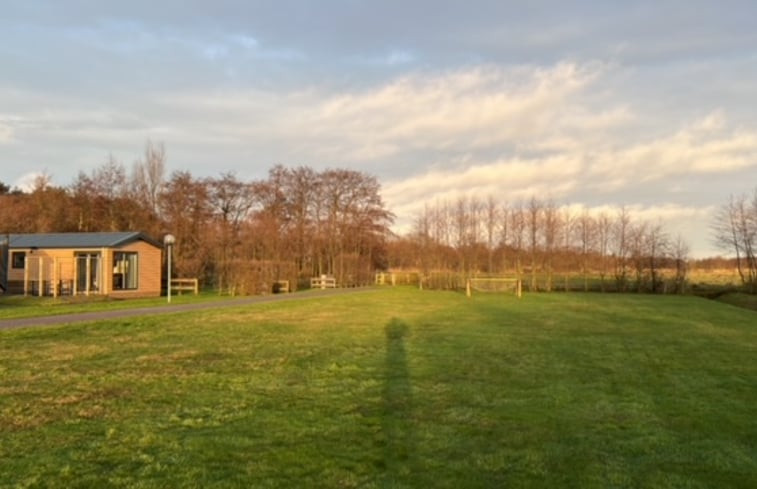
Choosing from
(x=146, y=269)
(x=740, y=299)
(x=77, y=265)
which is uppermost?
(x=77, y=265)

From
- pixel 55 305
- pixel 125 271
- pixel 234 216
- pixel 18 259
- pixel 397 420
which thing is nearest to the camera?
pixel 397 420

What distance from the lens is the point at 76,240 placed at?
30.5 metres

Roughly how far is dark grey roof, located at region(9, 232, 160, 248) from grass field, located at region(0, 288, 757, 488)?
16390 mm

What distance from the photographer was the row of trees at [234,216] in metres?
41.9

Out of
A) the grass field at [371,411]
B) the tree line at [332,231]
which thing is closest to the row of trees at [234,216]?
the tree line at [332,231]

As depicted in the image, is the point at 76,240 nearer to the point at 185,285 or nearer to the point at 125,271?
the point at 125,271

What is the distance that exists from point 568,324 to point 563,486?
1454 centimetres

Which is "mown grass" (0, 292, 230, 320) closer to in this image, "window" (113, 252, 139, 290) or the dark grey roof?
"window" (113, 252, 139, 290)

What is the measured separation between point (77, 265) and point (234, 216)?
20577 mm

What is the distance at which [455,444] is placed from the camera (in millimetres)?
5730

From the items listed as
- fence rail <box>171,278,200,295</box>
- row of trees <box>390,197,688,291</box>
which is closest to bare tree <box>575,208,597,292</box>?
row of trees <box>390,197,688,291</box>

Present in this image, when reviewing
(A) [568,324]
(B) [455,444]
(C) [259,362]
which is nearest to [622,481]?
(B) [455,444]

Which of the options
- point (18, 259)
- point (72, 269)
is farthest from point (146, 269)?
point (18, 259)

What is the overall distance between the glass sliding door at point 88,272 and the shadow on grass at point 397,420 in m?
22.5
